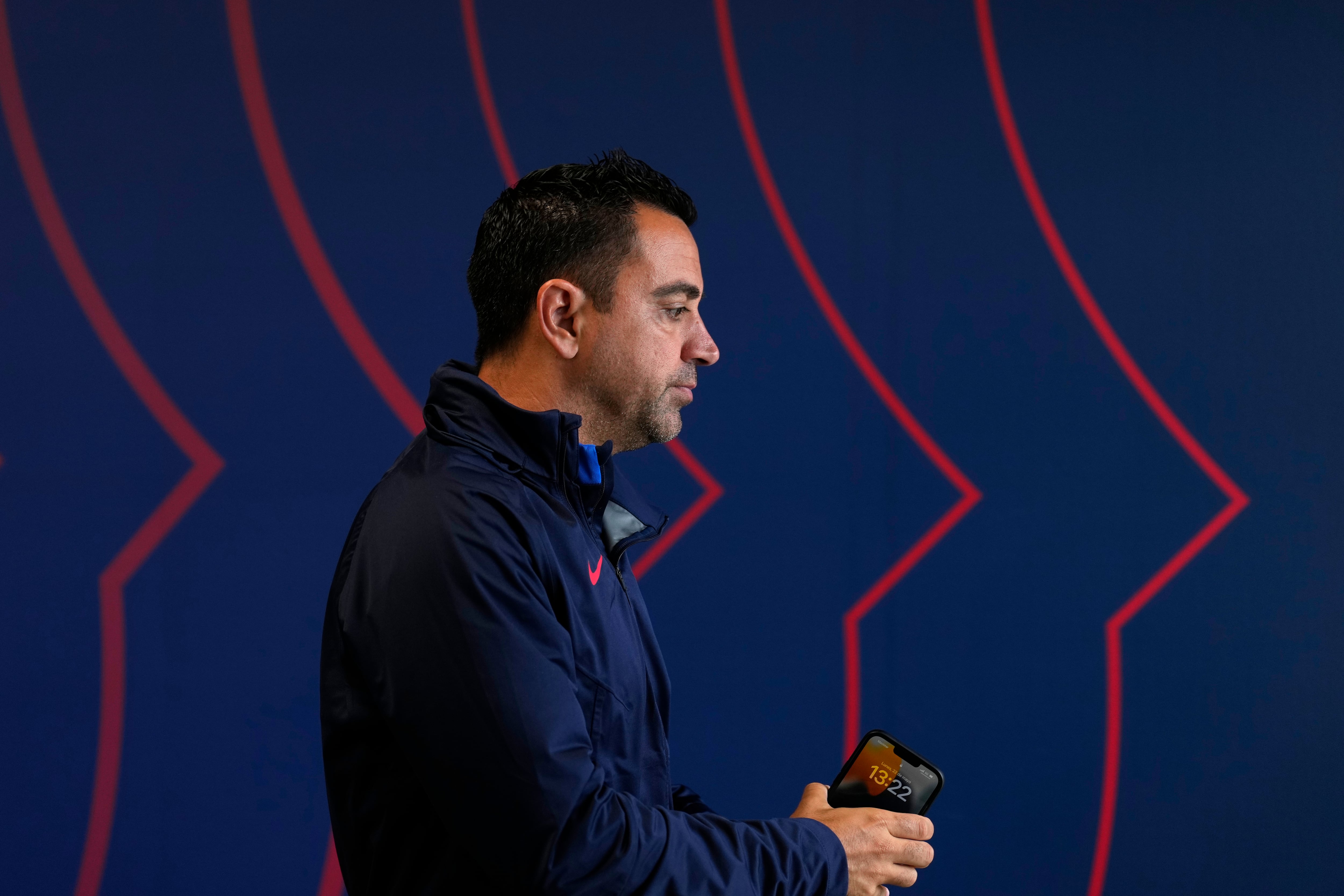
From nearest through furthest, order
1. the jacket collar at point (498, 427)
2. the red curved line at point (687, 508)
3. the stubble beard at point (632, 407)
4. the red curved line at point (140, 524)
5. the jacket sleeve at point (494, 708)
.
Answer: the jacket sleeve at point (494, 708) < the jacket collar at point (498, 427) < the stubble beard at point (632, 407) < the red curved line at point (140, 524) < the red curved line at point (687, 508)

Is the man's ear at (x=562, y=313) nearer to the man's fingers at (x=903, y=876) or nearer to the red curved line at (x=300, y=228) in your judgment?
the man's fingers at (x=903, y=876)

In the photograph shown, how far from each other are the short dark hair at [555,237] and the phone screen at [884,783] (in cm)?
48

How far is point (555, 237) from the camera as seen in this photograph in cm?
87

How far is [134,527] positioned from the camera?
1544 mm

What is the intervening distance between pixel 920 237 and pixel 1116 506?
568 mm

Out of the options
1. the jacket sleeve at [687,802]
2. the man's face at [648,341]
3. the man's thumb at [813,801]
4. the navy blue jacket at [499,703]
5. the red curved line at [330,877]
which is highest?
the man's face at [648,341]

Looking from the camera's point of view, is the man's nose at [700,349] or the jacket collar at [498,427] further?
the man's nose at [700,349]

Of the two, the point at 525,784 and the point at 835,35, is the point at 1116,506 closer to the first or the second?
the point at 835,35

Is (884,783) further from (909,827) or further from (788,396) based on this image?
(788,396)

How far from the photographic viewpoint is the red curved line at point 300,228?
158 cm

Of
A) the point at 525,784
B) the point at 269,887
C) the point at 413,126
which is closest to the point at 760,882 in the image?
the point at 525,784

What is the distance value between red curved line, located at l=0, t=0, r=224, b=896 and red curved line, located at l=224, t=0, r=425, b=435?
10.8 inches

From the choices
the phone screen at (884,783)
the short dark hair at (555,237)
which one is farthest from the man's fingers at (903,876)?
the short dark hair at (555,237)

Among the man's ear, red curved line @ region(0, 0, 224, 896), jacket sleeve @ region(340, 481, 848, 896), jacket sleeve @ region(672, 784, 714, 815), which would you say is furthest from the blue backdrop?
jacket sleeve @ region(340, 481, 848, 896)
